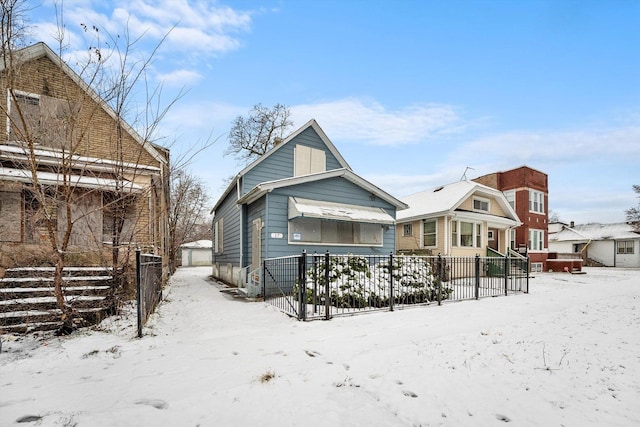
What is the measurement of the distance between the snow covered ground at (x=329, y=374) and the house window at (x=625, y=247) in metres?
35.9

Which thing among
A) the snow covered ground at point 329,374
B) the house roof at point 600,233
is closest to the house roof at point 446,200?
the snow covered ground at point 329,374

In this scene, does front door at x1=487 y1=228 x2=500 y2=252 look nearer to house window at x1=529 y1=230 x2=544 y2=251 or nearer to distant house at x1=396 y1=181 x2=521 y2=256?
distant house at x1=396 y1=181 x2=521 y2=256

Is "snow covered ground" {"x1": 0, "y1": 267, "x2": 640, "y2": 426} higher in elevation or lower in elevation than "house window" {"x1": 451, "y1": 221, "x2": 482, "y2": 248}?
lower

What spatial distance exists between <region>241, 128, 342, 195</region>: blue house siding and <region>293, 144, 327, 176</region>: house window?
0.18 m

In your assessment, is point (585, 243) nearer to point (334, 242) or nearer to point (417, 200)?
point (417, 200)

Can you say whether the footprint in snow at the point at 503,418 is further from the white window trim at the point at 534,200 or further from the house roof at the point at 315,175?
the white window trim at the point at 534,200

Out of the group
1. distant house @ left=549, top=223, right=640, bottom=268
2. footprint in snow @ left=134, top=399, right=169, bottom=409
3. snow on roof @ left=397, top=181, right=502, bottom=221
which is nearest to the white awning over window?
snow on roof @ left=397, top=181, right=502, bottom=221

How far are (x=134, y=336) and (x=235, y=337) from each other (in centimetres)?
172

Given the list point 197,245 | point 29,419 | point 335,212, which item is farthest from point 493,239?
point 197,245

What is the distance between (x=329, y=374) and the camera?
3.78 m

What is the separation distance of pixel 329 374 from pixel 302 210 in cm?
639

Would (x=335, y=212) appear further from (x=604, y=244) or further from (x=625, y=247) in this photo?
(x=604, y=244)

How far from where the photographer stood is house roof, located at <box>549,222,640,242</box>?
32438mm

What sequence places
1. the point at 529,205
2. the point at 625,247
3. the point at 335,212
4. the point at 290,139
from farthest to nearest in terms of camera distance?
the point at 625,247 < the point at 529,205 < the point at 290,139 < the point at 335,212
